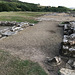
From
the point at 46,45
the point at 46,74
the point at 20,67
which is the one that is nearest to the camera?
the point at 46,74

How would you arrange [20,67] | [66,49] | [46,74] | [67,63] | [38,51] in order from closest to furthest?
[46,74] → [20,67] → [67,63] → [66,49] → [38,51]

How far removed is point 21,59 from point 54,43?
2.90m

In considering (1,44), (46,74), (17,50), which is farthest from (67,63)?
(1,44)

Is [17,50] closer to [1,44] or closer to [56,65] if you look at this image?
[1,44]

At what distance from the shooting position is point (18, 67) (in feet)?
15.5

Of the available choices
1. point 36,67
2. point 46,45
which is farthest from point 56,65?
point 46,45

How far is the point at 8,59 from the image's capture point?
17.5 feet

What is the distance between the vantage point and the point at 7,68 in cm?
464

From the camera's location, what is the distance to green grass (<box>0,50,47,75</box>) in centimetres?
444

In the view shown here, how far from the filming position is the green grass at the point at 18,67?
4438 mm

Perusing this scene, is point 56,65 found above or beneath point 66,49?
beneath

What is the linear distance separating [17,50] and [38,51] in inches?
45.4

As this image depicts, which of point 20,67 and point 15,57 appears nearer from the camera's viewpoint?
point 20,67

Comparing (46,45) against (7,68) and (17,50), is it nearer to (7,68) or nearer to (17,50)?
(17,50)
